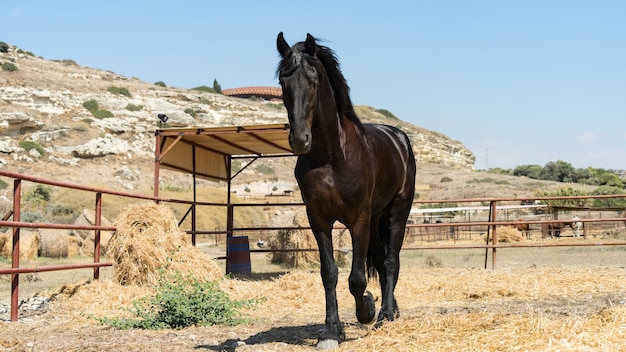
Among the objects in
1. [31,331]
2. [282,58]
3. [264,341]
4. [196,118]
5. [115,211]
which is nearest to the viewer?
[282,58]

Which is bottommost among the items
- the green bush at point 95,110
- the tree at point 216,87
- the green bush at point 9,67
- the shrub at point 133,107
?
the green bush at point 95,110

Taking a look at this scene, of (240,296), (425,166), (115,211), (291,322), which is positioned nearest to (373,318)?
(291,322)

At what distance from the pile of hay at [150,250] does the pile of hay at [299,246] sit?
583cm

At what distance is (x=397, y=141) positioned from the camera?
19.0 feet

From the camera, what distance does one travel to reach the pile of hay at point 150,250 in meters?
7.89

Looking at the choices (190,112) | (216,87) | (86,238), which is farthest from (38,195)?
(216,87)

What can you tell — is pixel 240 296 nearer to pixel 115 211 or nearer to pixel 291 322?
pixel 291 322

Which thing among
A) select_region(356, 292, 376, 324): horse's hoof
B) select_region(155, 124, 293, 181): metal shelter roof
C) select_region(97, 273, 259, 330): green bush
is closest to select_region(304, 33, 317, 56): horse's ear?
select_region(356, 292, 376, 324): horse's hoof

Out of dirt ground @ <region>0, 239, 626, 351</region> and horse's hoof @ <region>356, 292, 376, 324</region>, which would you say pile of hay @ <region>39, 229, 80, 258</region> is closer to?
dirt ground @ <region>0, 239, 626, 351</region>

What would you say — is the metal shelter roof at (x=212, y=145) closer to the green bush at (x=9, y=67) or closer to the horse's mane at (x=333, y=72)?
the horse's mane at (x=333, y=72)

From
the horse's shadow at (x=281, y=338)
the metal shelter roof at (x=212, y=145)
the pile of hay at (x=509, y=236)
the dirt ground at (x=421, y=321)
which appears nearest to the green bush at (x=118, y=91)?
the pile of hay at (x=509, y=236)

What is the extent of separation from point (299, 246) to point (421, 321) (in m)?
10.4

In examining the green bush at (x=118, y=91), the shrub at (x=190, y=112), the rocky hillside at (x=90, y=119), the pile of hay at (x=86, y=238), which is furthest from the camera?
the green bush at (x=118, y=91)

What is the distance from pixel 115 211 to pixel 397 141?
2366 centimetres
